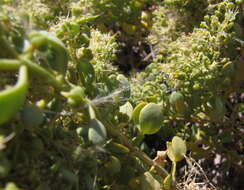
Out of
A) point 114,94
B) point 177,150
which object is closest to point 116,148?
point 114,94

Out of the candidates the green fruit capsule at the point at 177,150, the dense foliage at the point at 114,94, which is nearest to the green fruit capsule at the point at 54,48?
the dense foliage at the point at 114,94

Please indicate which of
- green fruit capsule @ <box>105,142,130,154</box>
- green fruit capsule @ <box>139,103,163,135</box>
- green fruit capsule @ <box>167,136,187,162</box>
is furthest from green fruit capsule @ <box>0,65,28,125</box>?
green fruit capsule @ <box>167,136,187,162</box>

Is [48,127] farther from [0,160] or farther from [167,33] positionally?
[167,33]

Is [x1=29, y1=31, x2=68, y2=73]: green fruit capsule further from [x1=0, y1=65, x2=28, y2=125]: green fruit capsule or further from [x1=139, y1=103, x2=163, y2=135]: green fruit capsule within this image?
[x1=139, y1=103, x2=163, y2=135]: green fruit capsule

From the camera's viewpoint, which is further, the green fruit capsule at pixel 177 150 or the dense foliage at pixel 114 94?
the green fruit capsule at pixel 177 150

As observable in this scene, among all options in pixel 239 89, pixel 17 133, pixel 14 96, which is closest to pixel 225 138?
pixel 239 89

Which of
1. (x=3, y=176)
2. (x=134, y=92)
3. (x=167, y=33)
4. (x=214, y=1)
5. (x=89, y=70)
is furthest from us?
(x=167, y=33)

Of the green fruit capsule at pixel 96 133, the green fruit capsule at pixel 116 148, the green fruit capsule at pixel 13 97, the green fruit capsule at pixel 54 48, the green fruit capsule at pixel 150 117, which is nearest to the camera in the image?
the green fruit capsule at pixel 13 97

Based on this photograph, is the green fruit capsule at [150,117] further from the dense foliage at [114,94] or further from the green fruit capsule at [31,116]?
the green fruit capsule at [31,116]
